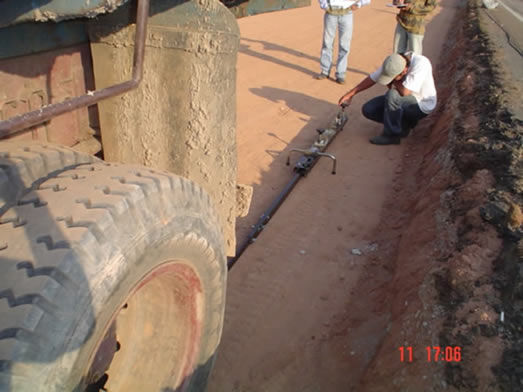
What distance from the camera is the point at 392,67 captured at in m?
5.82

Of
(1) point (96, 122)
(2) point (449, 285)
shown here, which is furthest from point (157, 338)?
(2) point (449, 285)

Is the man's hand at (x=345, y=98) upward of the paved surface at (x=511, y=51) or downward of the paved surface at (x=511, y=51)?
downward

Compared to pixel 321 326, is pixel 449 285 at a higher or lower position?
higher

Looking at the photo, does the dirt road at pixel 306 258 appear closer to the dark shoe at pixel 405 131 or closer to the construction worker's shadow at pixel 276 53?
the dark shoe at pixel 405 131

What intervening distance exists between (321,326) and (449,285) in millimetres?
→ 938

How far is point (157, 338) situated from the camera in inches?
82.5

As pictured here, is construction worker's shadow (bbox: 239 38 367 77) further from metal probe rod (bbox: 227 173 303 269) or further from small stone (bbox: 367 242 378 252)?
small stone (bbox: 367 242 378 252)

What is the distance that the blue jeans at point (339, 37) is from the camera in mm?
8883

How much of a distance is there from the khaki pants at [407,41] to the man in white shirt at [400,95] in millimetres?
2139

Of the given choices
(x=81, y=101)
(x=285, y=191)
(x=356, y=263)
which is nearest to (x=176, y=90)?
(x=81, y=101)

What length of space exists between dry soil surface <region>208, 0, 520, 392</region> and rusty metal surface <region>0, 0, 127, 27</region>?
2237 mm

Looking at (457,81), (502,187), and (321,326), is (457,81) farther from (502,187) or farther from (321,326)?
(321,326)

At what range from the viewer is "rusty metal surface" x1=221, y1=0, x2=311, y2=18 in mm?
2918

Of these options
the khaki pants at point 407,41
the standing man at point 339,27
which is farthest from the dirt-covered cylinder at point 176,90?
the standing man at point 339,27
